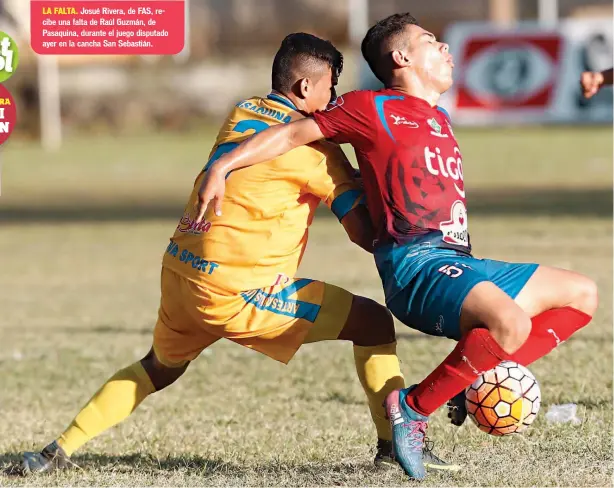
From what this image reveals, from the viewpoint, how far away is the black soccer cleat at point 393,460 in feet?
16.8

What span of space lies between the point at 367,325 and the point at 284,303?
37cm

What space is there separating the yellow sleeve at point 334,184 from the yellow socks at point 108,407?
111 centimetres

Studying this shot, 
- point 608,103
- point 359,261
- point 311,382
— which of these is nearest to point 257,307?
point 311,382

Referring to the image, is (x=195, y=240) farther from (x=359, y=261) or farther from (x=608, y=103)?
(x=608, y=103)

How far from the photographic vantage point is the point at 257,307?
5.10 metres

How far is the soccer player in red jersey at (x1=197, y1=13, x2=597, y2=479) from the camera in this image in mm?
4773

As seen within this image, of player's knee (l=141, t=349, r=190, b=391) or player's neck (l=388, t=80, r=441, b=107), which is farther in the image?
player's knee (l=141, t=349, r=190, b=391)

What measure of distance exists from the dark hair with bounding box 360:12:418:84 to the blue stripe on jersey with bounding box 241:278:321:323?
36.7 inches

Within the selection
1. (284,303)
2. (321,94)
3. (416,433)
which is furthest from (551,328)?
(321,94)

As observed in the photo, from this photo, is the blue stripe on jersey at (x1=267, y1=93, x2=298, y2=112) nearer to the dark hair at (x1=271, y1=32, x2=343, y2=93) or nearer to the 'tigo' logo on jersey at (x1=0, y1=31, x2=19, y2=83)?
the dark hair at (x1=271, y1=32, x2=343, y2=93)

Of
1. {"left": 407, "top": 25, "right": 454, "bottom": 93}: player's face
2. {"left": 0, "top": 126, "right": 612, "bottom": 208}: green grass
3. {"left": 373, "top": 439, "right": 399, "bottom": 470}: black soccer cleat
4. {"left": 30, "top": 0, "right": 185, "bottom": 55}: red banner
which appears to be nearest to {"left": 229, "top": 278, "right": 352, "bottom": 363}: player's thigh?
{"left": 373, "top": 439, "right": 399, "bottom": 470}: black soccer cleat

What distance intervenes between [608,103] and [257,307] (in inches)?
842

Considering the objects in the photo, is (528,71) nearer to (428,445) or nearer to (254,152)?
(428,445)

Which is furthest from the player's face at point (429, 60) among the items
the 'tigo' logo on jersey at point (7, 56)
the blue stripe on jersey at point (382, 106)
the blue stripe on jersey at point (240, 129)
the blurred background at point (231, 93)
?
the blurred background at point (231, 93)
